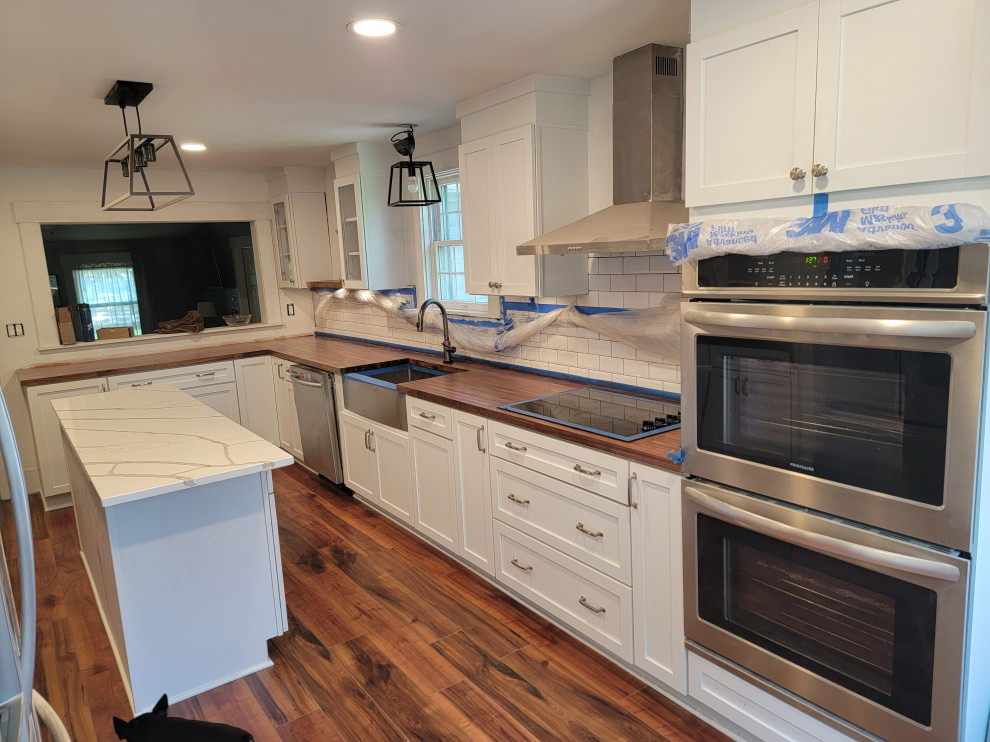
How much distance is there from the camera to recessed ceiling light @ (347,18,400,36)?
2203 mm

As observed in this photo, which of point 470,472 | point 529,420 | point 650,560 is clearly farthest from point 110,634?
point 650,560

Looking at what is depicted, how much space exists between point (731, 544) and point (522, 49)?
1992 mm

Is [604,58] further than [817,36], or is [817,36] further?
[604,58]

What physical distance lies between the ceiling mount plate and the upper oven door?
2.47 m

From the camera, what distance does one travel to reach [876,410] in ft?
5.13

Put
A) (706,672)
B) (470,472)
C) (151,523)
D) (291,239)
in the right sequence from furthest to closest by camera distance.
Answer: (291,239) → (470,472) → (151,523) → (706,672)

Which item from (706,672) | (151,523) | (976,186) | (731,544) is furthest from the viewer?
(151,523)

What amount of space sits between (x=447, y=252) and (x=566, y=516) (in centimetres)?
238

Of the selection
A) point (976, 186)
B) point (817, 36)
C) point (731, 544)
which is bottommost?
point (731, 544)

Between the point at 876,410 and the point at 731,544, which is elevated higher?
the point at 876,410

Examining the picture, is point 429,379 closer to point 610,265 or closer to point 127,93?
point 610,265

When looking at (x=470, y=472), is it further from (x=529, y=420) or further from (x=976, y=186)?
(x=976, y=186)

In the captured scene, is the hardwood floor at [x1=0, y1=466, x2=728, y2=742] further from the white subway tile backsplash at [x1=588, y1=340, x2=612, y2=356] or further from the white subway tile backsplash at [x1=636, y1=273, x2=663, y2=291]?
the white subway tile backsplash at [x1=636, y1=273, x2=663, y2=291]

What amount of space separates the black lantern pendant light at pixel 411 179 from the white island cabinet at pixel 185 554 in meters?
1.90
